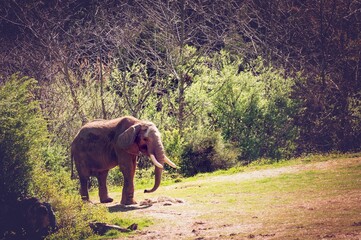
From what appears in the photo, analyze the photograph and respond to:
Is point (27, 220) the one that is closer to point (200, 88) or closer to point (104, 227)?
point (104, 227)

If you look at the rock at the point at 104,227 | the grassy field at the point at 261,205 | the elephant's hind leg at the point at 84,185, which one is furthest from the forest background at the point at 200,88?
the rock at the point at 104,227

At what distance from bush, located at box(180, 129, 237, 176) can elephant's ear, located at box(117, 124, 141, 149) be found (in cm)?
1117

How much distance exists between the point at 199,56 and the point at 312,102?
629 cm

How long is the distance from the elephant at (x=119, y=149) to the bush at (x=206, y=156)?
9665mm

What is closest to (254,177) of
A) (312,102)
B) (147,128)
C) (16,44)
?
(147,128)

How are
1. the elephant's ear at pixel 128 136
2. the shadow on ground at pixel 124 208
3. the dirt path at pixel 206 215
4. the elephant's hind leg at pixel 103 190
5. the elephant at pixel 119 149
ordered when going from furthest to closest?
the elephant's hind leg at pixel 103 190 → the elephant at pixel 119 149 → the elephant's ear at pixel 128 136 → the shadow on ground at pixel 124 208 → the dirt path at pixel 206 215

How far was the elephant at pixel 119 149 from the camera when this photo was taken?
24.8 m

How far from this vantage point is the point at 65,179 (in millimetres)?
24891

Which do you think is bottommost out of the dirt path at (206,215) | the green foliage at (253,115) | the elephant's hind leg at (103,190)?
the dirt path at (206,215)

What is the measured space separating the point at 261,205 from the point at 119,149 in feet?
14.5

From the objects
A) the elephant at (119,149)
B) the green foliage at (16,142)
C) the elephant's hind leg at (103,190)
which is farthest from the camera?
the elephant's hind leg at (103,190)

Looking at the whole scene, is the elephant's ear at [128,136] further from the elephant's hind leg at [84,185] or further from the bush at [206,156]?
the bush at [206,156]

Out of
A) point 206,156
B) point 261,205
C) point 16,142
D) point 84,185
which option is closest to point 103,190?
point 84,185

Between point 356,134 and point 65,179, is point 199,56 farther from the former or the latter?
point 65,179
